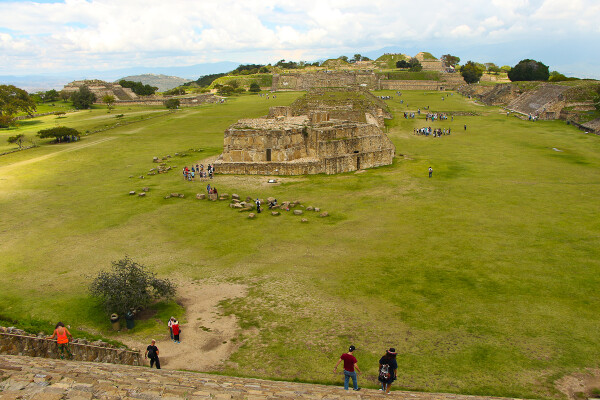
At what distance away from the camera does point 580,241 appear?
15.6m

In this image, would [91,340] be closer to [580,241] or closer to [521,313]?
[521,313]

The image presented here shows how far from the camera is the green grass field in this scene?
32.6 feet

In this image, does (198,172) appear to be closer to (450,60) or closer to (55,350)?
(55,350)

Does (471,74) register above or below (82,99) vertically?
above

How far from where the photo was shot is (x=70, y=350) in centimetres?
942

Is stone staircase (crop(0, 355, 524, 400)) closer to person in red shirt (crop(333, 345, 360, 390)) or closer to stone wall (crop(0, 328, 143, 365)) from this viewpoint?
person in red shirt (crop(333, 345, 360, 390))

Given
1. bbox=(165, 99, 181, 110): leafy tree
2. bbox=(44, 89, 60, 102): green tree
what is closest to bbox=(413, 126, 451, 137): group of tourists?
bbox=(165, 99, 181, 110): leafy tree

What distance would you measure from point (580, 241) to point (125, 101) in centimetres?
8689

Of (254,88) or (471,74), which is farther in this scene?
(471,74)

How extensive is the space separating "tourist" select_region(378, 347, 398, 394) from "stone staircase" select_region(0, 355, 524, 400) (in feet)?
0.65

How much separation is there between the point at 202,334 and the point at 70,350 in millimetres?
3306

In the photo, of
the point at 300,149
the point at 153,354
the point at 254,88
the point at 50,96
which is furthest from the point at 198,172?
the point at 50,96

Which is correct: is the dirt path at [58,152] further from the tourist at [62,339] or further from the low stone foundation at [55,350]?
the tourist at [62,339]

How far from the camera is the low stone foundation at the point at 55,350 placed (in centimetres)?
912
